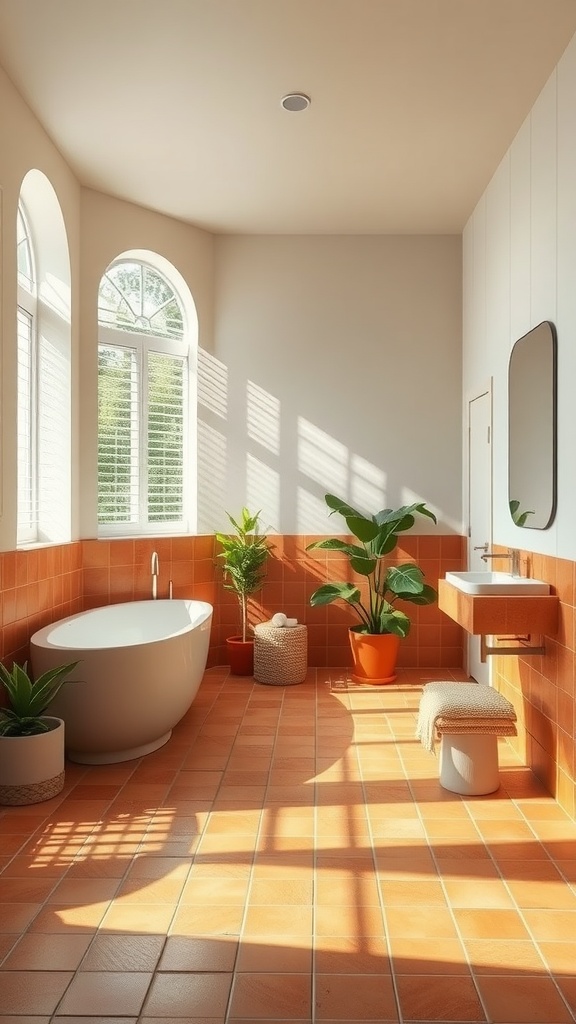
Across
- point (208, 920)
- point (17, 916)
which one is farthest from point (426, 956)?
point (17, 916)

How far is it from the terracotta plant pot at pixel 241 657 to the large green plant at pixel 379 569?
593 mm

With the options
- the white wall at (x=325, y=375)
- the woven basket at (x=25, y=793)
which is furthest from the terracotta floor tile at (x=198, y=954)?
the white wall at (x=325, y=375)

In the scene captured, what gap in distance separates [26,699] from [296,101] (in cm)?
302

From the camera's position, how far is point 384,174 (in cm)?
459

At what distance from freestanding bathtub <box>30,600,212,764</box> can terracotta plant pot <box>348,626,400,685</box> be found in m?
1.59

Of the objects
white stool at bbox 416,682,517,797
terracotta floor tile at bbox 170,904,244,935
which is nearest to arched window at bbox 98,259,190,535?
white stool at bbox 416,682,517,797

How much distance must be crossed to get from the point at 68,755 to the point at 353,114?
3.41 m

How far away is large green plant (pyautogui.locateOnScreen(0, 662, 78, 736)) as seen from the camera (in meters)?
3.25

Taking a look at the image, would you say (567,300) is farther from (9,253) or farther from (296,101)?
(9,253)

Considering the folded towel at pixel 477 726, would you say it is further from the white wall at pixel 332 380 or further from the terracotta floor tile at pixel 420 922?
the white wall at pixel 332 380

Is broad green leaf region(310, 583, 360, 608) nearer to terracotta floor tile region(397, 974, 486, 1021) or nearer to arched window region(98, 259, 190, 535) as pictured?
arched window region(98, 259, 190, 535)

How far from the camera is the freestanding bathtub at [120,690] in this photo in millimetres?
3387

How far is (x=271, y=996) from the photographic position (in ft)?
6.31

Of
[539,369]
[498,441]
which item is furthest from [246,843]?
[498,441]
